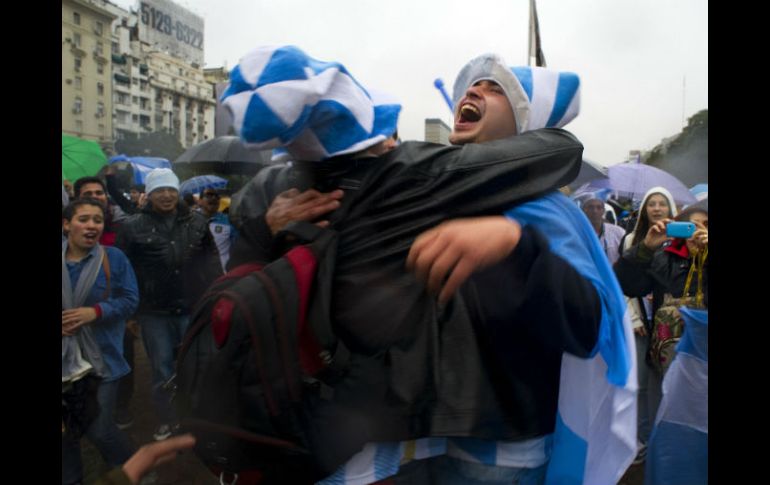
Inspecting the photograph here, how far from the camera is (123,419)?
55.7 inches

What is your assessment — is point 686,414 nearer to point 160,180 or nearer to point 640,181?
point 640,181

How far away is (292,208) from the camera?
1.07 metres

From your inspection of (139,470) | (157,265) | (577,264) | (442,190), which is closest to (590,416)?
(577,264)

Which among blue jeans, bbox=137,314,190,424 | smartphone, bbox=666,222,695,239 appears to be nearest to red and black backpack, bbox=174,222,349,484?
blue jeans, bbox=137,314,190,424

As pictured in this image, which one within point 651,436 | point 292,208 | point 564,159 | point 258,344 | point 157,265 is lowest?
point 651,436

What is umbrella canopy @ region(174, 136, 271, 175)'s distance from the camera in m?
1.11

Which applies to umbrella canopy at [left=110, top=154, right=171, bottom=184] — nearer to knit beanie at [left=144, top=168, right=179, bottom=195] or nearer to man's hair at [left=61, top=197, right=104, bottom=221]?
knit beanie at [left=144, top=168, right=179, bottom=195]

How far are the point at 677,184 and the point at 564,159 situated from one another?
0.68 meters

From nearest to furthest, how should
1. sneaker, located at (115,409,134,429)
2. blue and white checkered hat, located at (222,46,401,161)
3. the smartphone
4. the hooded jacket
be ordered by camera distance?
blue and white checkered hat, located at (222,46,401,161), sneaker, located at (115,409,134,429), the smartphone, the hooded jacket

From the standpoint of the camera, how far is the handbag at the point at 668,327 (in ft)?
5.33

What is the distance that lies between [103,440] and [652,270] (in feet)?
5.67

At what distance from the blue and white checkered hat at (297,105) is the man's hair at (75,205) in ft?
2.52

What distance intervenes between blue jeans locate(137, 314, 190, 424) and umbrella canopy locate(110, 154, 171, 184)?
15.2 inches
